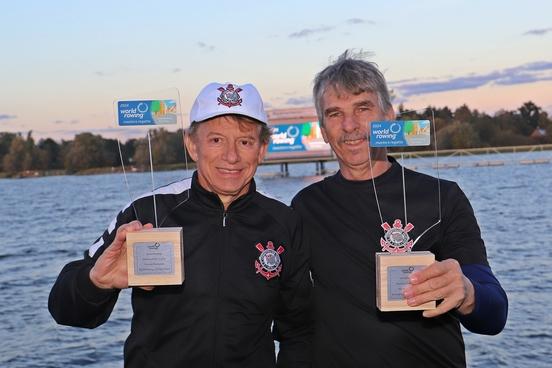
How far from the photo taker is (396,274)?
3387mm

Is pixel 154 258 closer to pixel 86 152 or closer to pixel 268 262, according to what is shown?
pixel 268 262

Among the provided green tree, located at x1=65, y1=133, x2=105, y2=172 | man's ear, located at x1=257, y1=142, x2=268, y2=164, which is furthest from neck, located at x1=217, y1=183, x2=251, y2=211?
green tree, located at x1=65, y1=133, x2=105, y2=172

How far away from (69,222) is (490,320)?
38474mm

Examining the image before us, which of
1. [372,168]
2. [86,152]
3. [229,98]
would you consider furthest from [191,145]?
[86,152]

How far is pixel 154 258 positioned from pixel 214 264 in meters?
0.39

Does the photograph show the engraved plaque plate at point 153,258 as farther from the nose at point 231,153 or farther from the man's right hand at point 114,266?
the nose at point 231,153

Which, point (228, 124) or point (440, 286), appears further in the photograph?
point (228, 124)

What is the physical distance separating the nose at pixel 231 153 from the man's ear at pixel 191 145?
25cm

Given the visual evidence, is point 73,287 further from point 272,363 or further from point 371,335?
point 371,335

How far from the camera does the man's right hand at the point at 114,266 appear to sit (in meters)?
3.53

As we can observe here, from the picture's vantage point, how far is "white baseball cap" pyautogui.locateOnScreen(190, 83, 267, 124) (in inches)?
149

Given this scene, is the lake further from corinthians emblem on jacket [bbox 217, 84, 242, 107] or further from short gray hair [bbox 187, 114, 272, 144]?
corinthians emblem on jacket [bbox 217, 84, 242, 107]

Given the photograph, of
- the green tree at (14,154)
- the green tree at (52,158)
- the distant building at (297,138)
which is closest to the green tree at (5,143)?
the green tree at (14,154)

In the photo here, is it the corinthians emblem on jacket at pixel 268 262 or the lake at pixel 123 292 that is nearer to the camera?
the corinthians emblem on jacket at pixel 268 262
